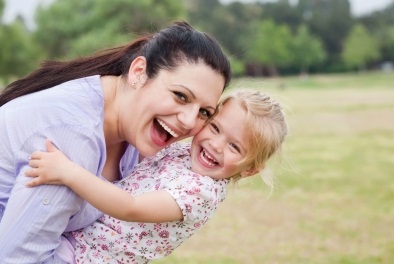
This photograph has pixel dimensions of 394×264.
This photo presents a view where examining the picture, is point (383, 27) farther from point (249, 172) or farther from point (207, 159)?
point (207, 159)

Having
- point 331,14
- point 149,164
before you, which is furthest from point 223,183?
point 331,14

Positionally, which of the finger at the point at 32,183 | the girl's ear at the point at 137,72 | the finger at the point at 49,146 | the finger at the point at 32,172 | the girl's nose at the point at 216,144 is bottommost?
the girl's nose at the point at 216,144

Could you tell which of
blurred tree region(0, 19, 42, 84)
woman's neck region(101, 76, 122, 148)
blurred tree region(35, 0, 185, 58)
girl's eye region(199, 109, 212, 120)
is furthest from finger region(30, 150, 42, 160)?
blurred tree region(0, 19, 42, 84)

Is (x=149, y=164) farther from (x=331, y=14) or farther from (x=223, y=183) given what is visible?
(x=331, y=14)

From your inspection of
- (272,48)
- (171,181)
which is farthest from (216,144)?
(272,48)

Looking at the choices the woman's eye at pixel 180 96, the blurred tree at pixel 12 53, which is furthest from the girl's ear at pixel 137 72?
the blurred tree at pixel 12 53

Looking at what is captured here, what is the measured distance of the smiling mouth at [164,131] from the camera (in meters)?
2.28

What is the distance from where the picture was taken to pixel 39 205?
202cm

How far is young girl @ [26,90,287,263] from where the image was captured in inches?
82.0

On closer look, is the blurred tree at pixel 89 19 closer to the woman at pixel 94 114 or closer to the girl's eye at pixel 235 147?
the girl's eye at pixel 235 147

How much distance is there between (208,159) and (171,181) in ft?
0.72

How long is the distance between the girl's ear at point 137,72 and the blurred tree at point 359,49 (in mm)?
59785

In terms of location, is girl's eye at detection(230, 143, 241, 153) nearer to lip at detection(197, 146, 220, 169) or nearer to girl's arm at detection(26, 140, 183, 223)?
lip at detection(197, 146, 220, 169)

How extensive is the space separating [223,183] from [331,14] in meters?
65.8
